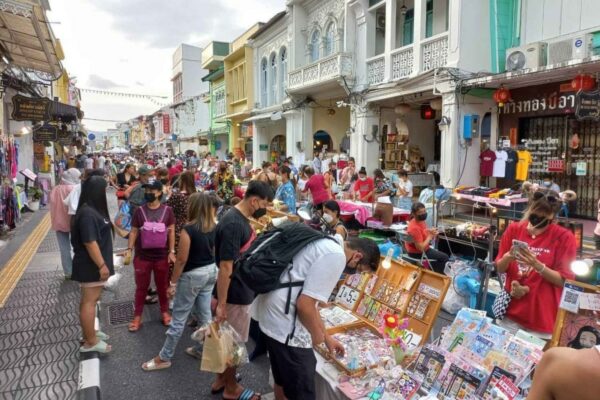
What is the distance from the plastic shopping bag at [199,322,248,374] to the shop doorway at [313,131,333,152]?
17.6 m

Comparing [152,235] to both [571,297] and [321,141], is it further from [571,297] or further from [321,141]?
[321,141]

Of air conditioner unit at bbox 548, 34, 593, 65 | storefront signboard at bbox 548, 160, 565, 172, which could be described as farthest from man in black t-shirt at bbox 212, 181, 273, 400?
storefront signboard at bbox 548, 160, 565, 172

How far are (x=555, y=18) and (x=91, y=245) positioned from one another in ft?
36.4

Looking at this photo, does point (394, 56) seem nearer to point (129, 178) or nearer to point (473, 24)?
point (473, 24)

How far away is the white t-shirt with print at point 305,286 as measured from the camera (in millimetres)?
2449

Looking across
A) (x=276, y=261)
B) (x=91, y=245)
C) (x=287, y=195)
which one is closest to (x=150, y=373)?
(x=91, y=245)

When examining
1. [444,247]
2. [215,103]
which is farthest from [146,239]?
[215,103]

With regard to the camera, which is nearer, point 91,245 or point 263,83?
point 91,245

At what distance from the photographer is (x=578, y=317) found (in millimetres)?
2832

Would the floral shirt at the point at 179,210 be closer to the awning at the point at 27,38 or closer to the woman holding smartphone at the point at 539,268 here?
the awning at the point at 27,38

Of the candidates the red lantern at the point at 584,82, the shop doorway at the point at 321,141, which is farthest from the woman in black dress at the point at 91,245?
the shop doorway at the point at 321,141

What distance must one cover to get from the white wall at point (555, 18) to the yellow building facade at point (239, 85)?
1657 centimetres

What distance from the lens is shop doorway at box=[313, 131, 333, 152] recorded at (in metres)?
20.9

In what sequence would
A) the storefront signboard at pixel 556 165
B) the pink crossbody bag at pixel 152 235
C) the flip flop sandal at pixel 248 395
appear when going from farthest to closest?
the storefront signboard at pixel 556 165 < the pink crossbody bag at pixel 152 235 < the flip flop sandal at pixel 248 395
